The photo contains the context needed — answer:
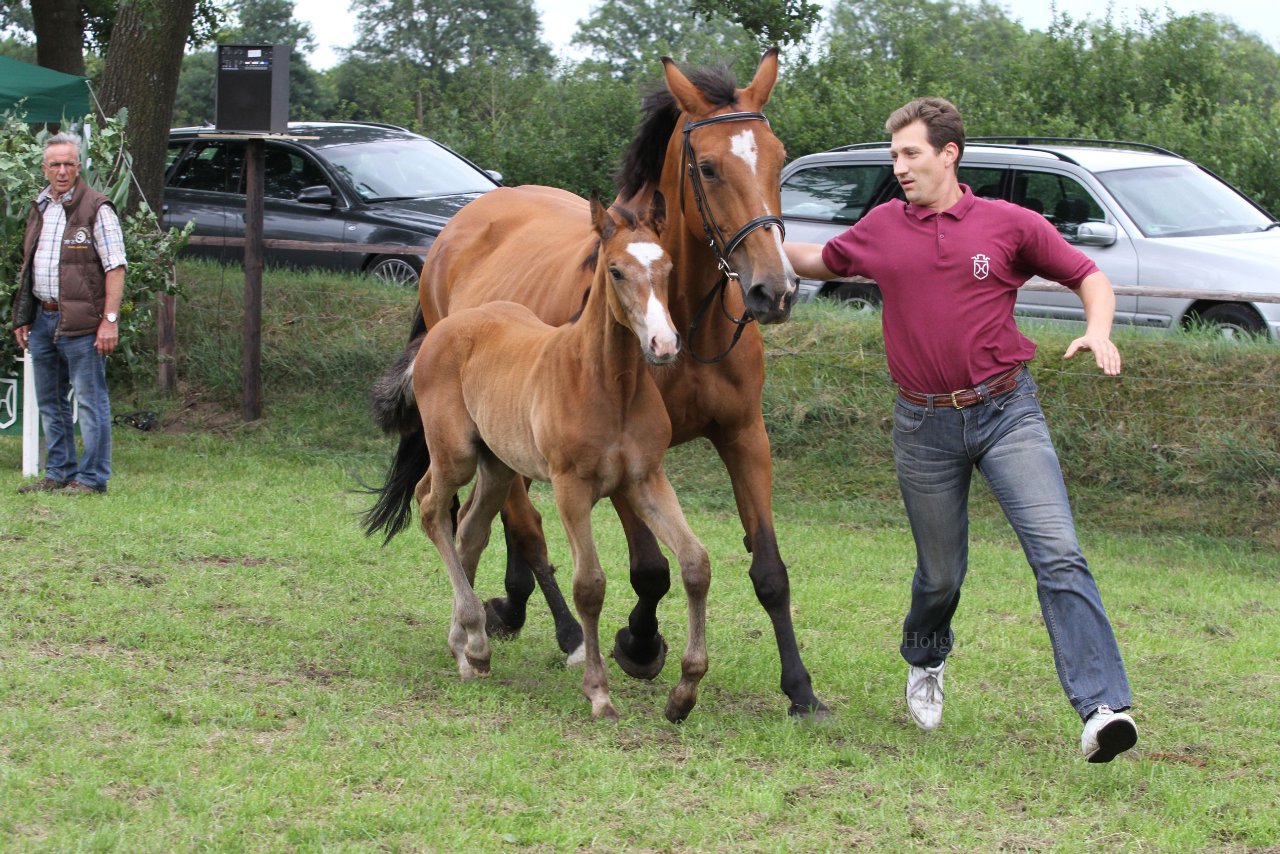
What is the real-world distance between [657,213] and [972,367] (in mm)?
1241

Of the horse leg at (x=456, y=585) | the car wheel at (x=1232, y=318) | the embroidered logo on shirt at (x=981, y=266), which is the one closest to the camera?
the embroidered logo on shirt at (x=981, y=266)

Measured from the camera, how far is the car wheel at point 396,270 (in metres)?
12.7

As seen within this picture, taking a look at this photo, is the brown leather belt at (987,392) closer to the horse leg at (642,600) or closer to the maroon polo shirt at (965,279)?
the maroon polo shirt at (965,279)

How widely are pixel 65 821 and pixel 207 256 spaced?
11.0m

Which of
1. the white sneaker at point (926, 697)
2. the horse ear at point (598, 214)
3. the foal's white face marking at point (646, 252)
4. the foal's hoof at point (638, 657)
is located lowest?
the foal's hoof at point (638, 657)

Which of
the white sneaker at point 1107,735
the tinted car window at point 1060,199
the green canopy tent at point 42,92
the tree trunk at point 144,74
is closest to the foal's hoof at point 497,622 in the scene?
the white sneaker at point 1107,735

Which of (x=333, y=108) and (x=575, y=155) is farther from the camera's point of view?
(x=333, y=108)

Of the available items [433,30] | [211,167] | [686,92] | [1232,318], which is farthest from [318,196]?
[433,30]

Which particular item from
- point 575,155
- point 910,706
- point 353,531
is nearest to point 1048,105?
point 575,155

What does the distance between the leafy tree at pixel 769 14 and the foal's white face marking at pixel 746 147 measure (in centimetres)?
773

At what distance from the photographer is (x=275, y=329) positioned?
12734 mm

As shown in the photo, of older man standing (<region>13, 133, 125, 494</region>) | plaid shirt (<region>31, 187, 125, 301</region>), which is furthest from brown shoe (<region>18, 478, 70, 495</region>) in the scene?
plaid shirt (<region>31, 187, 125, 301</region>)

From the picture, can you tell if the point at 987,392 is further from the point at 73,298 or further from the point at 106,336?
the point at 73,298

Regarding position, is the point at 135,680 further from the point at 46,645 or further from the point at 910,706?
the point at 910,706
